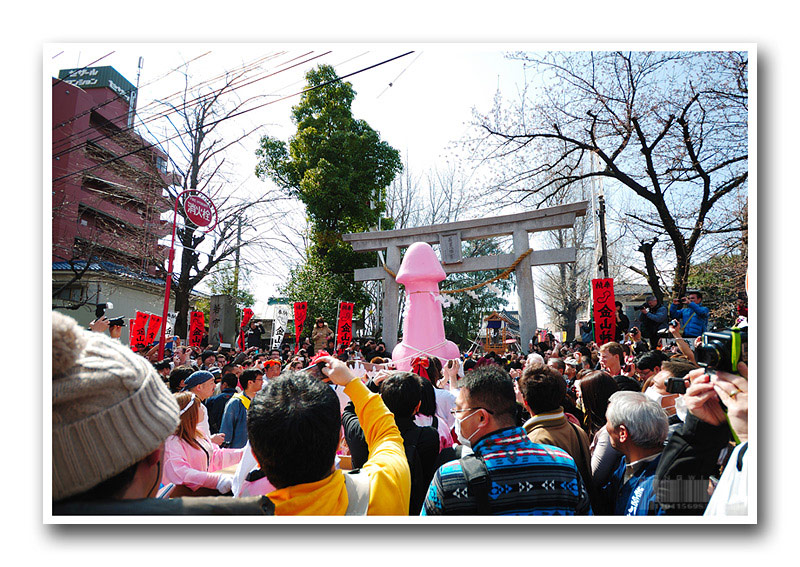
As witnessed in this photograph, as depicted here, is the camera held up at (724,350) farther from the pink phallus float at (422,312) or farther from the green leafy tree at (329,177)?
the green leafy tree at (329,177)

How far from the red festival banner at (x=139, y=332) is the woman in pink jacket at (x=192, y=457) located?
5.66 meters

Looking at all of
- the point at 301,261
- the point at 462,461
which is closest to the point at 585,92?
the point at 462,461

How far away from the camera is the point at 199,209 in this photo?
782 centimetres

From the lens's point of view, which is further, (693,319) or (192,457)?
(693,319)

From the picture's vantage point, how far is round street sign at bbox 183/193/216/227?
7.55 metres

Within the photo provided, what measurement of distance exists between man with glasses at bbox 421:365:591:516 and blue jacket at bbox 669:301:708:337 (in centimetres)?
488

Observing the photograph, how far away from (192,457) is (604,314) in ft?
19.7

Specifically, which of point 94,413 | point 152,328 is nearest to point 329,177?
point 152,328

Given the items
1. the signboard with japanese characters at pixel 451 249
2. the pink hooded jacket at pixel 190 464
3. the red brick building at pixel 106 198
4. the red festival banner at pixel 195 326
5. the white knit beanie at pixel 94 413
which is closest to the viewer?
the white knit beanie at pixel 94 413

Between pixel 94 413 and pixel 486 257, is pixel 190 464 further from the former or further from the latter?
pixel 486 257

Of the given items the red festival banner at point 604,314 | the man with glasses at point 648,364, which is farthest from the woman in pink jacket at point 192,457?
the red festival banner at point 604,314

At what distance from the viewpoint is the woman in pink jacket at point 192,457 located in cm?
218

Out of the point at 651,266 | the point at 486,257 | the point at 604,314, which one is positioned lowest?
the point at 604,314

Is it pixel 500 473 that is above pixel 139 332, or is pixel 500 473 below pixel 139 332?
above
